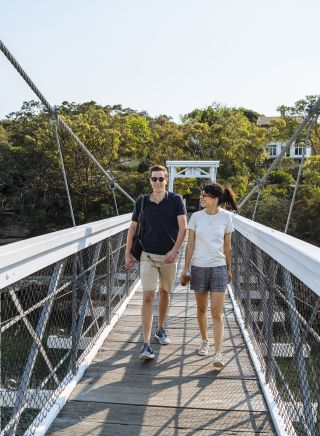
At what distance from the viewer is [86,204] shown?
1802 centimetres

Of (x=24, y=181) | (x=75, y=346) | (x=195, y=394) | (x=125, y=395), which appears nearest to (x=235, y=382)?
(x=195, y=394)

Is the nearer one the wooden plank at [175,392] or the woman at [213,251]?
the wooden plank at [175,392]

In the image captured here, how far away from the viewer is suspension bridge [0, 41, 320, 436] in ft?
4.58

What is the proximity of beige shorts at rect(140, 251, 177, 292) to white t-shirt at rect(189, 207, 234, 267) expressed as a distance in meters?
0.18

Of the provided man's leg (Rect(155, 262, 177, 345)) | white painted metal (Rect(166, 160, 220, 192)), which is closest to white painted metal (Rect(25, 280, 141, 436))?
man's leg (Rect(155, 262, 177, 345))

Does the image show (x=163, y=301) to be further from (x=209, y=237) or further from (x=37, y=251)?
(x=37, y=251)

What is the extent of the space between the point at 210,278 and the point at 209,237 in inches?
7.4

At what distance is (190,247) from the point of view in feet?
7.53

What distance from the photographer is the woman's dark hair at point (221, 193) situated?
2.24m

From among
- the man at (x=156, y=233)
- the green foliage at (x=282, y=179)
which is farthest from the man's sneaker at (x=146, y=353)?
the green foliage at (x=282, y=179)

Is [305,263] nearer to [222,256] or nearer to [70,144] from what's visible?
[222,256]

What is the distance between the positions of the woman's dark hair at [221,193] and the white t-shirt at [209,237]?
0.07 meters

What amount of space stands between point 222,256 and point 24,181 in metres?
16.7

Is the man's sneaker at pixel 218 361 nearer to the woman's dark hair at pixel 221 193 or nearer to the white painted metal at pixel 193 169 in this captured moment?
the woman's dark hair at pixel 221 193
